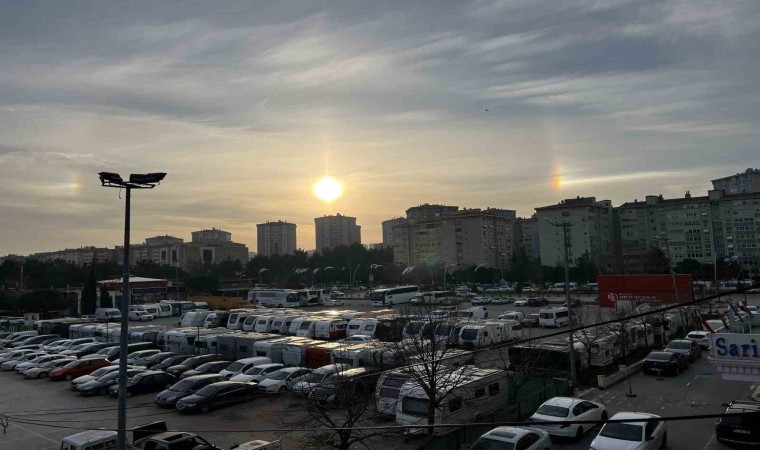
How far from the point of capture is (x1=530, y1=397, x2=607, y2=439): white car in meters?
14.5

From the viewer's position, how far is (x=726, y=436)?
13703mm

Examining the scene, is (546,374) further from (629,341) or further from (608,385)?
(629,341)

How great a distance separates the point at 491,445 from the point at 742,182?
170458mm

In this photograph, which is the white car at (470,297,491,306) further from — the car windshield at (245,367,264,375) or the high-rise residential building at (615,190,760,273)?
the high-rise residential building at (615,190,760,273)

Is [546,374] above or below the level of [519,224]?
below

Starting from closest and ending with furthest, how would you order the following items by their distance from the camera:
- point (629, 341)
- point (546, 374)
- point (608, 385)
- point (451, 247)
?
point (546, 374) < point (608, 385) < point (629, 341) < point (451, 247)

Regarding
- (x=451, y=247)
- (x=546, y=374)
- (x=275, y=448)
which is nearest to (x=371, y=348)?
(x=546, y=374)

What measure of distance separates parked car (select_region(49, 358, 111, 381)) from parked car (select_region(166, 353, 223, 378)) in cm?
456

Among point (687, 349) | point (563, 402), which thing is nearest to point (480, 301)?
point (687, 349)

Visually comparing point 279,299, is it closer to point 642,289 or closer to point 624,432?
point 642,289

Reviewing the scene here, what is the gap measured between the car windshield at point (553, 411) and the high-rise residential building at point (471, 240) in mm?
102507

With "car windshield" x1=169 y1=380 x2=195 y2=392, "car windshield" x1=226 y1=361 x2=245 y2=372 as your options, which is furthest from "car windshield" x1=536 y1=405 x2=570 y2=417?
"car windshield" x1=226 y1=361 x2=245 y2=372

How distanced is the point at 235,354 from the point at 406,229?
11086cm

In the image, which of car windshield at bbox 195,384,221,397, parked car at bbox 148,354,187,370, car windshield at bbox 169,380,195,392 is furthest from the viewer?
parked car at bbox 148,354,187,370
